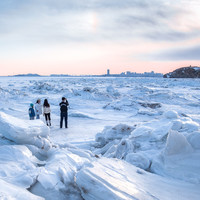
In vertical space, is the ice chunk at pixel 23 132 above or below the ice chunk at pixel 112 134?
above

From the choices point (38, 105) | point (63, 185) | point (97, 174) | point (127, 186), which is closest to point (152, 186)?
point (127, 186)

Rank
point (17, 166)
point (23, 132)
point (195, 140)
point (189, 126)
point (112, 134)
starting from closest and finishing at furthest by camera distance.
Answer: point (17, 166)
point (23, 132)
point (195, 140)
point (189, 126)
point (112, 134)

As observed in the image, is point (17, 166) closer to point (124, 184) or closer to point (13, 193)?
point (13, 193)

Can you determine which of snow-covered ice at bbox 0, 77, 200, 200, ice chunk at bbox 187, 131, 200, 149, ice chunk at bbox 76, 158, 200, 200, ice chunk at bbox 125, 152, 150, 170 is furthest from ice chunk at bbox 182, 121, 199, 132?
ice chunk at bbox 76, 158, 200, 200

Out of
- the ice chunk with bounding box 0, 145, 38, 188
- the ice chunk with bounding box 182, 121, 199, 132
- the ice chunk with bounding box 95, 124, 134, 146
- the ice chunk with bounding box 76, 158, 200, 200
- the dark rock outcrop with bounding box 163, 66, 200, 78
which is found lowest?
the ice chunk with bounding box 95, 124, 134, 146

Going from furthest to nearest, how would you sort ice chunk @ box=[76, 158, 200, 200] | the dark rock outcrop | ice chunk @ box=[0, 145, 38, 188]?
the dark rock outcrop → ice chunk @ box=[0, 145, 38, 188] → ice chunk @ box=[76, 158, 200, 200]

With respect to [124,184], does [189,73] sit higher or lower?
higher

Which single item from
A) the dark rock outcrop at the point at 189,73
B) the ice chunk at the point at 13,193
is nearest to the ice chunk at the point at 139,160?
the ice chunk at the point at 13,193

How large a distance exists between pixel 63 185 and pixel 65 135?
4.52m

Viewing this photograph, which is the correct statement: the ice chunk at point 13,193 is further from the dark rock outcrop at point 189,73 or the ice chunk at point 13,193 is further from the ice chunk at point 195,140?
the dark rock outcrop at point 189,73

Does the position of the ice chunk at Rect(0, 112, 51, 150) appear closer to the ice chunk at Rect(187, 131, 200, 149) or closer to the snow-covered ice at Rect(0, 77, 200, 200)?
Answer: the snow-covered ice at Rect(0, 77, 200, 200)

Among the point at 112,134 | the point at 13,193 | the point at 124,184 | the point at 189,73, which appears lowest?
the point at 112,134

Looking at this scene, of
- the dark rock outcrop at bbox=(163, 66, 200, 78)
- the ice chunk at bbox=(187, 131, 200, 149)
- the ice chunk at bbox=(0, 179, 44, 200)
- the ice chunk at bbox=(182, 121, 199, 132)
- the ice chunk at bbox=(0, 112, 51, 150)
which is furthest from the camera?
the dark rock outcrop at bbox=(163, 66, 200, 78)

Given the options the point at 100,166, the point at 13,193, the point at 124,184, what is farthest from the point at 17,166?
the point at 124,184
